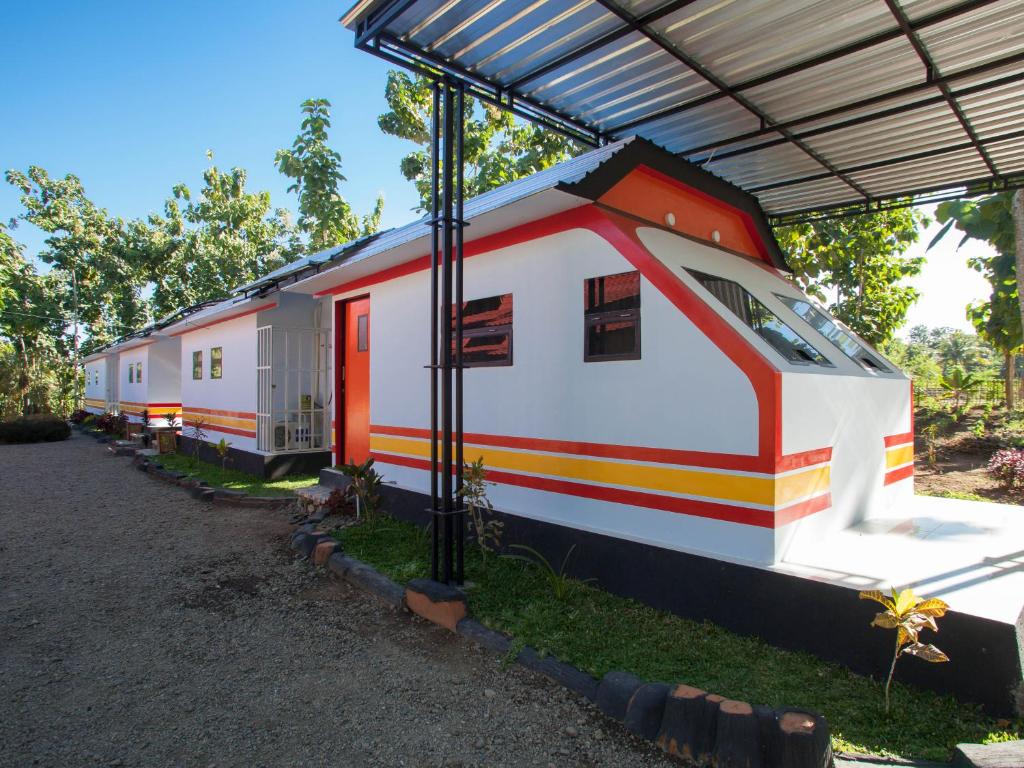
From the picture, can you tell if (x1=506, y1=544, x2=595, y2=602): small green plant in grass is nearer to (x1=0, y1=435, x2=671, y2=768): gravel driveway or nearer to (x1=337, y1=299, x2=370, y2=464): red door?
(x1=0, y1=435, x2=671, y2=768): gravel driveway

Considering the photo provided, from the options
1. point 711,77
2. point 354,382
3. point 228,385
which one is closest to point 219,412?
point 228,385

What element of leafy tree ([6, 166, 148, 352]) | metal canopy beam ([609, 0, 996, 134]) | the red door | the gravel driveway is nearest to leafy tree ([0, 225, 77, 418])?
leafy tree ([6, 166, 148, 352])

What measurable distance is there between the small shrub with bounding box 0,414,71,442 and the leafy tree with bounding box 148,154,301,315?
764 centimetres

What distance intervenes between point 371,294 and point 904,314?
9348 millimetres

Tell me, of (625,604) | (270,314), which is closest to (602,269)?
(625,604)

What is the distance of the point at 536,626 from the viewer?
4039mm

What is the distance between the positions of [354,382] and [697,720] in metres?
6.71

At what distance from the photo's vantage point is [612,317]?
15.5 feet

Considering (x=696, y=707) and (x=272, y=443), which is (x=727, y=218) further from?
(x=272, y=443)

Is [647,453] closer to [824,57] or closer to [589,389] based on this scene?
[589,389]

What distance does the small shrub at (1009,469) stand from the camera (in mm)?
7871

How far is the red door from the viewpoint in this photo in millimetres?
8164

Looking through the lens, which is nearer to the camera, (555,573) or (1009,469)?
(555,573)

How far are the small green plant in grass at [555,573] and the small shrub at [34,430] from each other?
21.3 meters
